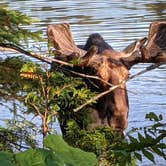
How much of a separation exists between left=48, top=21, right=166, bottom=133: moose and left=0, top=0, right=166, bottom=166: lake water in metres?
1.50

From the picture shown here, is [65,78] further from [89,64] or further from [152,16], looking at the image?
[152,16]

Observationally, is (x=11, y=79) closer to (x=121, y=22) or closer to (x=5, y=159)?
(x=5, y=159)

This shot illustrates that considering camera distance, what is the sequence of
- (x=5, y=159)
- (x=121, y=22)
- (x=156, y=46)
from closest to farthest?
(x=5, y=159) → (x=156, y=46) → (x=121, y=22)

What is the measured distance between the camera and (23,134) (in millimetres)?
4473

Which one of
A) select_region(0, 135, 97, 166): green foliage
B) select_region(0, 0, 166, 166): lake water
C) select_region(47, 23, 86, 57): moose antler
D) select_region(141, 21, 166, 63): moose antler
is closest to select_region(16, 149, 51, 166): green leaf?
select_region(0, 135, 97, 166): green foliage

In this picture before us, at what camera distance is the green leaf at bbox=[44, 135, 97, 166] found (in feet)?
5.92

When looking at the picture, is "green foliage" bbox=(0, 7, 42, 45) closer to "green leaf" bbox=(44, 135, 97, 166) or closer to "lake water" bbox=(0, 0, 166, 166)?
"green leaf" bbox=(44, 135, 97, 166)

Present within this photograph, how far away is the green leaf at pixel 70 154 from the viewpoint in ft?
5.92

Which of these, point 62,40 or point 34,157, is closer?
point 34,157

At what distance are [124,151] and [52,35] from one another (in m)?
3.30

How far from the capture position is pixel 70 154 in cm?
182

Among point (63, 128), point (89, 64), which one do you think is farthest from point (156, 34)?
point (63, 128)

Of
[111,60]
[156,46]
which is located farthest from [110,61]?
[156,46]

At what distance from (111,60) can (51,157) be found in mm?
4260
